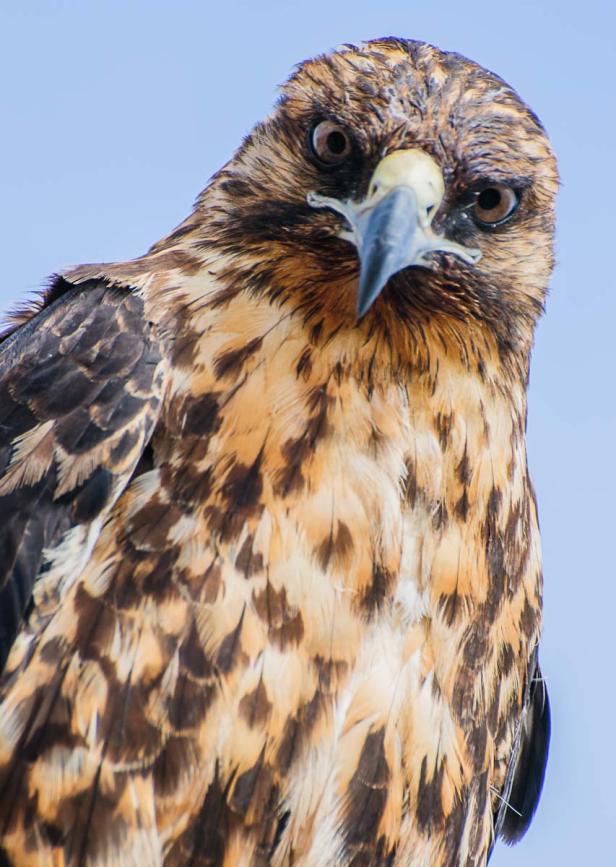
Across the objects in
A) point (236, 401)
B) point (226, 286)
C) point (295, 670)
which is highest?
point (226, 286)

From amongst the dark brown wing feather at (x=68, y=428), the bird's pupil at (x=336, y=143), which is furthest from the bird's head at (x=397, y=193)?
the dark brown wing feather at (x=68, y=428)

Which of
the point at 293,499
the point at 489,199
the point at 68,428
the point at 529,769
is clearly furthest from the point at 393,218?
the point at 529,769

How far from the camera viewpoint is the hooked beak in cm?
388

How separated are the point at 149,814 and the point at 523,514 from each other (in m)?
1.65

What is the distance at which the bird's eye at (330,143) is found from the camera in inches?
167

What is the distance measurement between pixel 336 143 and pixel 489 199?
524mm

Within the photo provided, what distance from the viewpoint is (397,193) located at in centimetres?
400

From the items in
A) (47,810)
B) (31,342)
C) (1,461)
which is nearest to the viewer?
(47,810)

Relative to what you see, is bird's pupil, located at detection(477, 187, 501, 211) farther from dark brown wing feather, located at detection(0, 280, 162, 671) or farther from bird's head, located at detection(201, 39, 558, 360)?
dark brown wing feather, located at detection(0, 280, 162, 671)

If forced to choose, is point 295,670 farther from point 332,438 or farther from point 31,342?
point 31,342

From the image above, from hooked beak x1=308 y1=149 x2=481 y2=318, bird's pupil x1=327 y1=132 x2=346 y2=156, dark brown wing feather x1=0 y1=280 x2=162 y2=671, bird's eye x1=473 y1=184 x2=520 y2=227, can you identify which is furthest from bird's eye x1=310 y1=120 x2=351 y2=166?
dark brown wing feather x1=0 y1=280 x2=162 y2=671

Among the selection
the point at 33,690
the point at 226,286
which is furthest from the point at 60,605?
the point at 226,286

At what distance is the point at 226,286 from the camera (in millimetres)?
4375

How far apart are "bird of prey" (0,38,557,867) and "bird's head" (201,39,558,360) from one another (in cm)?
1
